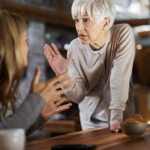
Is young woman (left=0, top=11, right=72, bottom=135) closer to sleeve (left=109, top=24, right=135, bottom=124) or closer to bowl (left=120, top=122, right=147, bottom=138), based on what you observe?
bowl (left=120, top=122, right=147, bottom=138)

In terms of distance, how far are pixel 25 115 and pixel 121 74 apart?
807 mm

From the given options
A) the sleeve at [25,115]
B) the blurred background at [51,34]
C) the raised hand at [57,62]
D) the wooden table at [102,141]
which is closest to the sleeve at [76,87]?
the raised hand at [57,62]

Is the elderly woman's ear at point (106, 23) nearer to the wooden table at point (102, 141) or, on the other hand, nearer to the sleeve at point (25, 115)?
the wooden table at point (102, 141)

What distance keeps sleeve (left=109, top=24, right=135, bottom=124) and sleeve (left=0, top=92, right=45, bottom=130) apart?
67 centimetres

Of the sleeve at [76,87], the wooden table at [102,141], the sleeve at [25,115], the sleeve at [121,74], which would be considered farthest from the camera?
the sleeve at [76,87]

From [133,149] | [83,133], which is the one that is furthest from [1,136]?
[83,133]

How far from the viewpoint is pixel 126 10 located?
585cm

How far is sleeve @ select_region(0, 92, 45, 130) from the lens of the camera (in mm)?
696

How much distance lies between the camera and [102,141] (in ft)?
2.99

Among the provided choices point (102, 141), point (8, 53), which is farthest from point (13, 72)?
point (102, 141)

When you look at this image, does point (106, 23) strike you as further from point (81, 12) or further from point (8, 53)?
point (8, 53)

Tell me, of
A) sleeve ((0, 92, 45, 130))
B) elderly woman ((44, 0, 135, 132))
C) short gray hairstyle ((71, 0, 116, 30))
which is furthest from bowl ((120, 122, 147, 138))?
short gray hairstyle ((71, 0, 116, 30))

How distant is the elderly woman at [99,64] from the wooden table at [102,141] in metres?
0.27

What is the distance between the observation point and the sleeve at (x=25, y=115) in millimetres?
696
